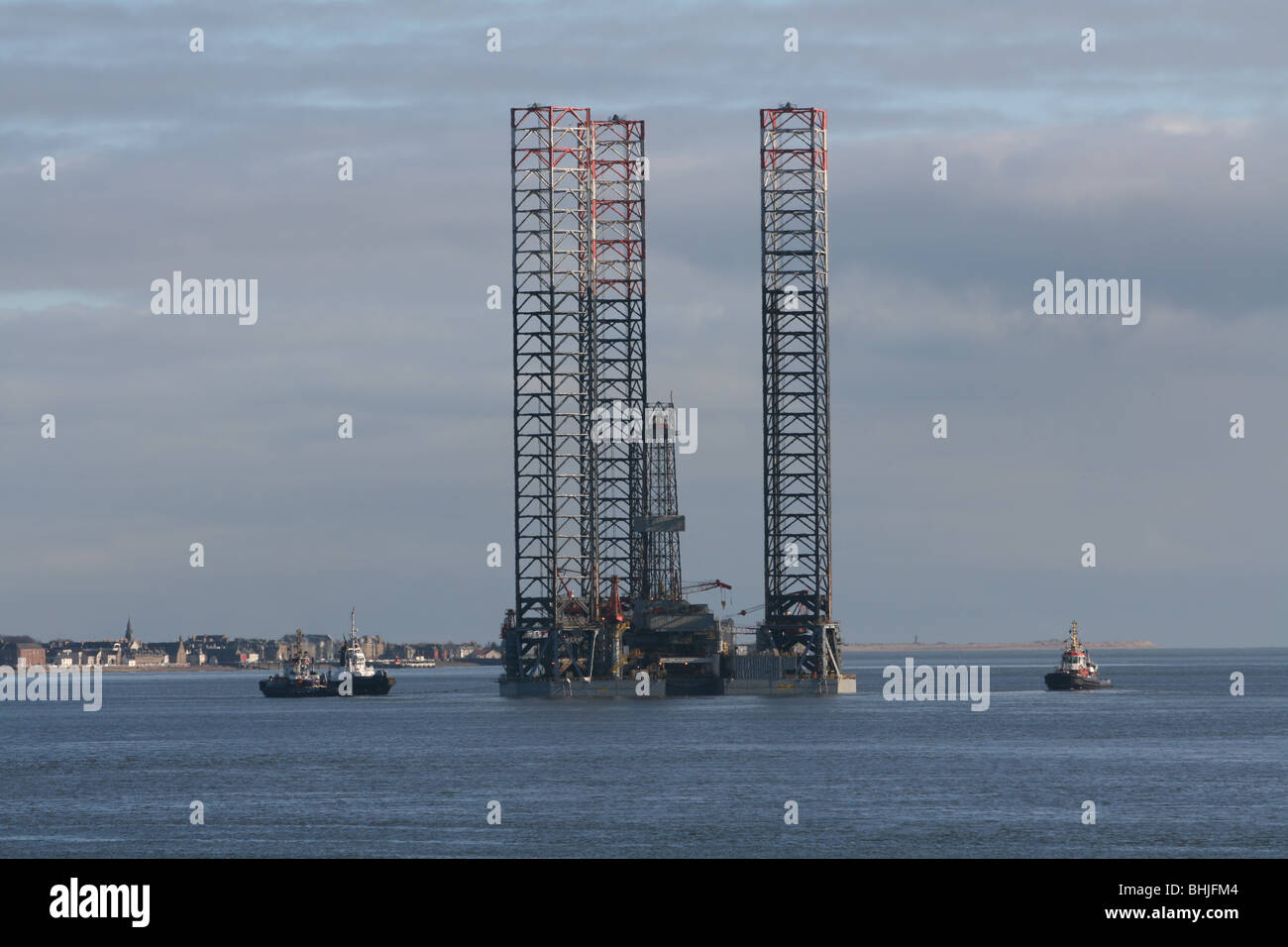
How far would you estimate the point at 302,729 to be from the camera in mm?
124500

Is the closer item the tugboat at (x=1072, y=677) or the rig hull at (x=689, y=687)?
the rig hull at (x=689, y=687)

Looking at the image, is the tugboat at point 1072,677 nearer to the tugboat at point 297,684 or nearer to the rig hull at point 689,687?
the rig hull at point 689,687

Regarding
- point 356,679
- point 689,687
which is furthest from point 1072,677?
point 356,679

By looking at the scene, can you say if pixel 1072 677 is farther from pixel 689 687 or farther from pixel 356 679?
pixel 356 679

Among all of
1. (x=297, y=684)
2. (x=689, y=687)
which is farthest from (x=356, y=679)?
(x=689, y=687)

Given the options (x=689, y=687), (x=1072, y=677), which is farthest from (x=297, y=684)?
(x=1072, y=677)

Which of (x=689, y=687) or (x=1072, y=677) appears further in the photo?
(x=1072, y=677)

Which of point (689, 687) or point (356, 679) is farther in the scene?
point (356, 679)

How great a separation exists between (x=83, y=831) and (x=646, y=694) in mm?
84975

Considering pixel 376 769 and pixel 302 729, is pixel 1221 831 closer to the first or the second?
pixel 376 769

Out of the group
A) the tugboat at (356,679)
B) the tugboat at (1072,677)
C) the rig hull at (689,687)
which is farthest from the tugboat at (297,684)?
the tugboat at (1072,677)

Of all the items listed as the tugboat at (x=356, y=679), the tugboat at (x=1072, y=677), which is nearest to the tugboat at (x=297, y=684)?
the tugboat at (x=356, y=679)

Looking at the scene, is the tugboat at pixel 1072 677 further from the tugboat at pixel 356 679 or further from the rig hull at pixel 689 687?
the tugboat at pixel 356 679

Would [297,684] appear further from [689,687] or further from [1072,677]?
[1072,677]
